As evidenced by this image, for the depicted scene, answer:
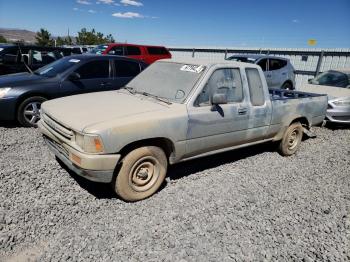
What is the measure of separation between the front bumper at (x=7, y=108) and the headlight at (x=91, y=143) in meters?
3.40

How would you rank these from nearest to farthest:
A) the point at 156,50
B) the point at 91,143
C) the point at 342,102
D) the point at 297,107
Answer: the point at 91,143 → the point at 297,107 → the point at 342,102 → the point at 156,50

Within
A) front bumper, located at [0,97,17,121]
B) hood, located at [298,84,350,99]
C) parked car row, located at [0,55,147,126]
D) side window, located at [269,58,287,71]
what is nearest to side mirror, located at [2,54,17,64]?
parked car row, located at [0,55,147,126]

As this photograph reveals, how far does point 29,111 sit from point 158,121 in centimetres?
379

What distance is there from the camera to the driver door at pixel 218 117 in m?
3.89

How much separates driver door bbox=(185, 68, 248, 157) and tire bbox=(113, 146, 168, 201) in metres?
0.46

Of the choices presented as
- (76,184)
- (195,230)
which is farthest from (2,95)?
(195,230)

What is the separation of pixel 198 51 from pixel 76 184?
1950 centimetres

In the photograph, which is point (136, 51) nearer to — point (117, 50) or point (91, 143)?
point (117, 50)

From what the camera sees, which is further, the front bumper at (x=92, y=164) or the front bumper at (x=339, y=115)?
the front bumper at (x=339, y=115)

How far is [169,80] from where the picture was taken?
14.0 ft

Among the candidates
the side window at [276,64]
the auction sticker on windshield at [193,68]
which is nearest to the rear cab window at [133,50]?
the side window at [276,64]

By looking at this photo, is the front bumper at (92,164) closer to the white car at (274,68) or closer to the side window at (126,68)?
the side window at (126,68)

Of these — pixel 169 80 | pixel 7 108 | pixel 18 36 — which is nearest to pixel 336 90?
pixel 169 80

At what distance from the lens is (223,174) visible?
4.64 meters
